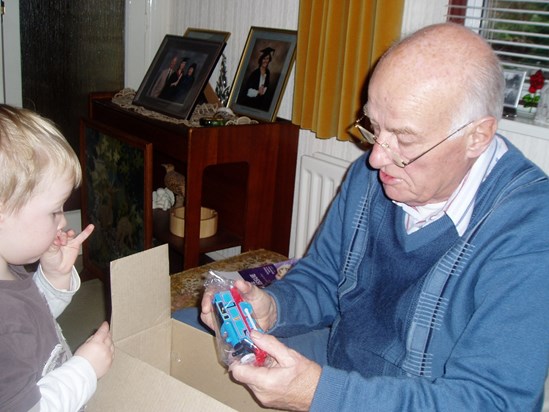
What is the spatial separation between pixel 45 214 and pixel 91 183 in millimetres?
1670

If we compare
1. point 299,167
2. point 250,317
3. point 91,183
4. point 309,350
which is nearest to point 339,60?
point 299,167

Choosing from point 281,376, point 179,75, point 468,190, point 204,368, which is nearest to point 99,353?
point 204,368

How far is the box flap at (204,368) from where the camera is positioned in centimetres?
117

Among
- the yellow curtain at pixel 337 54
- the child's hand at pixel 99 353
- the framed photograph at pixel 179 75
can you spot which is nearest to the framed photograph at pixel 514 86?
the yellow curtain at pixel 337 54

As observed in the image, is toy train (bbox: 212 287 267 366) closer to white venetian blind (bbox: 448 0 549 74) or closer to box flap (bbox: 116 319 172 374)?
box flap (bbox: 116 319 172 374)

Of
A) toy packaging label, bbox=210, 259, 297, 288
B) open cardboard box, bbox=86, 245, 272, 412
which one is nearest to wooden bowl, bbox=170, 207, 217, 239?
toy packaging label, bbox=210, 259, 297, 288

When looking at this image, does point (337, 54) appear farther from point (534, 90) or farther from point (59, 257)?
point (59, 257)

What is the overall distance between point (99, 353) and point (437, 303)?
2.06 ft

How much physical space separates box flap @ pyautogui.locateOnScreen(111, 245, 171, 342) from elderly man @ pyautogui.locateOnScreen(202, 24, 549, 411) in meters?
0.11

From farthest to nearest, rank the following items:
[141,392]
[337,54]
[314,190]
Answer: [314,190], [337,54], [141,392]

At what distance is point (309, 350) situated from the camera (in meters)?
1.43

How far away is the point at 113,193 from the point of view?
2.46 m

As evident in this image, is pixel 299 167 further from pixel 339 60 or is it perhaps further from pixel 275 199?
pixel 339 60

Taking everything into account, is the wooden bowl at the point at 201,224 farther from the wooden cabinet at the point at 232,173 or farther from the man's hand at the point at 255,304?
the man's hand at the point at 255,304
